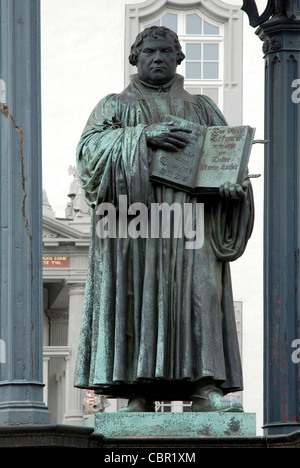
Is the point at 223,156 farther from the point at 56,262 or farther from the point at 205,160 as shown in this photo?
the point at 56,262

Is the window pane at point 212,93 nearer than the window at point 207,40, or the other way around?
the window at point 207,40

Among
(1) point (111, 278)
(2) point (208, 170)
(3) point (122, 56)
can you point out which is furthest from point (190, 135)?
(3) point (122, 56)

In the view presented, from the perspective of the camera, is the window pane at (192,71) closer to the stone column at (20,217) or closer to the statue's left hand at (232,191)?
the statue's left hand at (232,191)

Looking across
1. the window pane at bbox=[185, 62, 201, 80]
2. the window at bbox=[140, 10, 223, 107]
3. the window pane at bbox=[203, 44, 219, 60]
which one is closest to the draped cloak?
the window at bbox=[140, 10, 223, 107]

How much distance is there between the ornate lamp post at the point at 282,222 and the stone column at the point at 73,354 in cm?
2215

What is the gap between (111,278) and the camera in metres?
13.2

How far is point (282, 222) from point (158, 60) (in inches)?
58.4

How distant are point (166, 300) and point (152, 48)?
178 centimetres

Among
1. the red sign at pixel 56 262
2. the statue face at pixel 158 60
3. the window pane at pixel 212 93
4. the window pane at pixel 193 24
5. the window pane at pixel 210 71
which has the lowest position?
the statue face at pixel 158 60

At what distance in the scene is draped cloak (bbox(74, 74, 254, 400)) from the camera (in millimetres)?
13055

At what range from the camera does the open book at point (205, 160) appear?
13.3 meters

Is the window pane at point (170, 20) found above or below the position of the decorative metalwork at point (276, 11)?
above

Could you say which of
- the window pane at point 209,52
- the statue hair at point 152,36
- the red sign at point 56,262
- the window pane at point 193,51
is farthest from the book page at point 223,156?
the window pane at point 209,52

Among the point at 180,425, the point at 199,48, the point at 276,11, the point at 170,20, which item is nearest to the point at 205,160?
the point at 276,11
